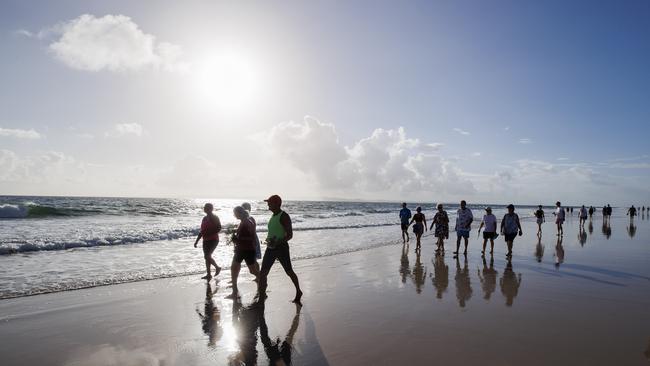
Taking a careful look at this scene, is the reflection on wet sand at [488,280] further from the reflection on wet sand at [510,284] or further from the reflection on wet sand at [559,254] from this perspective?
the reflection on wet sand at [559,254]

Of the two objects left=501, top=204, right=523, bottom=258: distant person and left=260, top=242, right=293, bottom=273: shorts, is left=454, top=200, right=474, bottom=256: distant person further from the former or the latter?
left=260, top=242, right=293, bottom=273: shorts

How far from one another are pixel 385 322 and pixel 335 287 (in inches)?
111

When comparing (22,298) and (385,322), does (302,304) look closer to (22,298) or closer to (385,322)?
(385,322)

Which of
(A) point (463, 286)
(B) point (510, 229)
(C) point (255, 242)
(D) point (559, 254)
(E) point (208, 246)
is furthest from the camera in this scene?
(D) point (559, 254)

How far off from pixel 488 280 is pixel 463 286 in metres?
1.18

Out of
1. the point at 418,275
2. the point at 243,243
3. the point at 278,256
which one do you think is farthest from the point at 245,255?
the point at 418,275

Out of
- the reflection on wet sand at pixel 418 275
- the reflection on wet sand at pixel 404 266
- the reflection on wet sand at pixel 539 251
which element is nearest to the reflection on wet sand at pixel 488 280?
the reflection on wet sand at pixel 418 275

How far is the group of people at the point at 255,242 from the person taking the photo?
7.22 m

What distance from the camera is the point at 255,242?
8586mm

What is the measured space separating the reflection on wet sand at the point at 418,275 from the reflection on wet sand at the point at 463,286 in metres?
0.86

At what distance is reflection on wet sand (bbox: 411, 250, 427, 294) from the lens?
8938 millimetres

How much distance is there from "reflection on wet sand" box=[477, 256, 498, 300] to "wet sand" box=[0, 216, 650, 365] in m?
0.08

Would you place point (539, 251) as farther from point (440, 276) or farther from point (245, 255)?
point (245, 255)

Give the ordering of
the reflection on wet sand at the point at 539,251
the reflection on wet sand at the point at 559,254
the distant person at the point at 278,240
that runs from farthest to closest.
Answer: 1. the reflection on wet sand at the point at 539,251
2. the reflection on wet sand at the point at 559,254
3. the distant person at the point at 278,240
